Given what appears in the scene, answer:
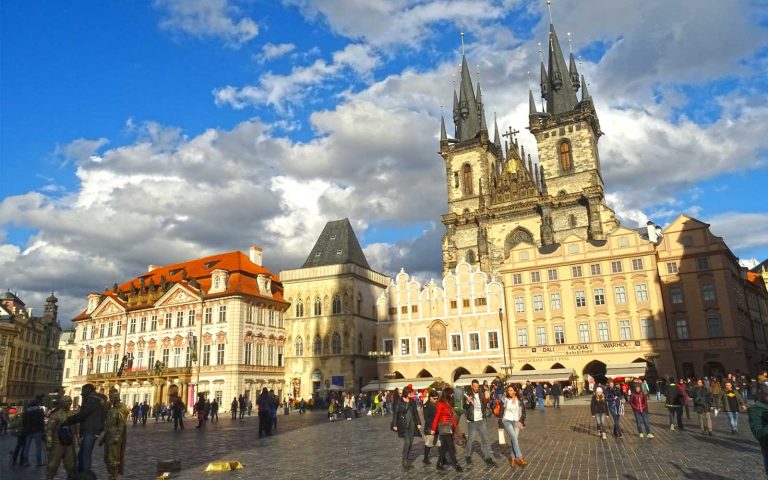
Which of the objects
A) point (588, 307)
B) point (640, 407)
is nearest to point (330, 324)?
point (588, 307)

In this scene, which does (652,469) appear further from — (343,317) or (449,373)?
(343,317)

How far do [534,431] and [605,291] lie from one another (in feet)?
97.4

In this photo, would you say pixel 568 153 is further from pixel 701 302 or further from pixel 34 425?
pixel 34 425

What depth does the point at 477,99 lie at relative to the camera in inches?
3002

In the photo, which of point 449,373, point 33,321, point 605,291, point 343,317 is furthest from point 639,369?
point 33,321

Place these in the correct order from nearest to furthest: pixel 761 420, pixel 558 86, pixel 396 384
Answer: pixel 761 420, pixel 396 384, pixel 558 86

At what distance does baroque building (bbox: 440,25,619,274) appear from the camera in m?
60.3

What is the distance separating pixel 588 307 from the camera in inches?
1847

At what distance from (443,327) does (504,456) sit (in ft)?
119

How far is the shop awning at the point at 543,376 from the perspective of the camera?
4249 centimetres

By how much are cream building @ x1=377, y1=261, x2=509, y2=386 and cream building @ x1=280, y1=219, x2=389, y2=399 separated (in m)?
3.15

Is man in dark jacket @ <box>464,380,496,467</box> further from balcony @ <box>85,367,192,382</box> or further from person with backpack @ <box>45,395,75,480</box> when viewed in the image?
balcony @ <box>85,367,192,382</box>

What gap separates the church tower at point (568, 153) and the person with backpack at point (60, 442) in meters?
53.3

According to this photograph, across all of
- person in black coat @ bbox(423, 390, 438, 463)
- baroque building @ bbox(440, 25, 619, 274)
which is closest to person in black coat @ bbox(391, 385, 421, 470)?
person in black coat @ bbox(423, 390, 438, 463)
